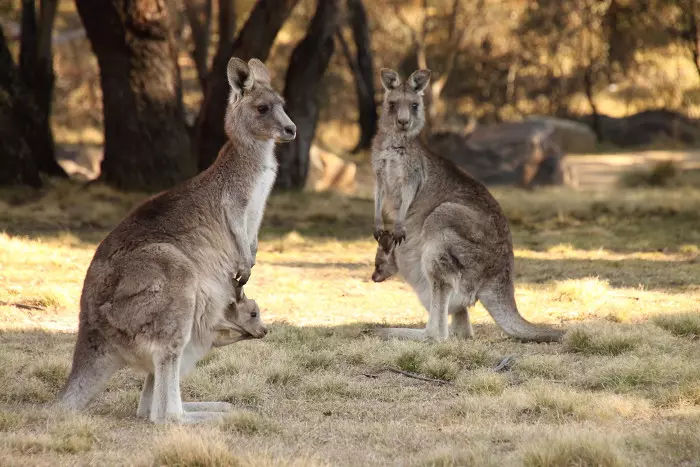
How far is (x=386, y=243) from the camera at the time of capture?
910 cm

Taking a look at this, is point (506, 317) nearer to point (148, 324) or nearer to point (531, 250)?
point (148, 324)

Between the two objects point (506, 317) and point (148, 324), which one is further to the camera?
point (506, 317)

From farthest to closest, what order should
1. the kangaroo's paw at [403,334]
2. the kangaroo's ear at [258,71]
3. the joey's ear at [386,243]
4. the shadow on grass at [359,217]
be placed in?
the shadow on grass at [359,217] → the joey's ear at [386,243] → the kangaroo's paw at [403,334] → the kangaroo's ear at [258,71]

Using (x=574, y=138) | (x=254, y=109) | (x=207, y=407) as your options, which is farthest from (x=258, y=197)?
(x=574, y=138)

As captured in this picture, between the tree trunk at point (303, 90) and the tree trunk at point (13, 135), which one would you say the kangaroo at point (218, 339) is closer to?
the tree trunk at point (13, 135)

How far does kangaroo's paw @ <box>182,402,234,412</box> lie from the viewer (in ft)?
20.7

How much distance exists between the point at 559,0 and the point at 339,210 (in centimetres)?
1707

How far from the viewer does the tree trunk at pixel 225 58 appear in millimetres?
17453

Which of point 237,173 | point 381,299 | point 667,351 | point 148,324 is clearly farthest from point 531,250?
point 148,324

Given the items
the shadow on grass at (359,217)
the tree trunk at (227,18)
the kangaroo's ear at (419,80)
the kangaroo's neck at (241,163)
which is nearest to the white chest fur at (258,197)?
the kangaroo's neck at (241,163)

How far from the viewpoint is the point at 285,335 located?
8523 millimetres

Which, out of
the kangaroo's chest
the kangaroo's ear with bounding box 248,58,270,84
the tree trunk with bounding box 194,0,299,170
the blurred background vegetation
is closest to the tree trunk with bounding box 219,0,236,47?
the blurred background vegetation

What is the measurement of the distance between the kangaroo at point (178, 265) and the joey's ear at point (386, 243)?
2.23 metres

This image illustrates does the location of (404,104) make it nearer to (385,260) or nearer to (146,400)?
(385,260)
